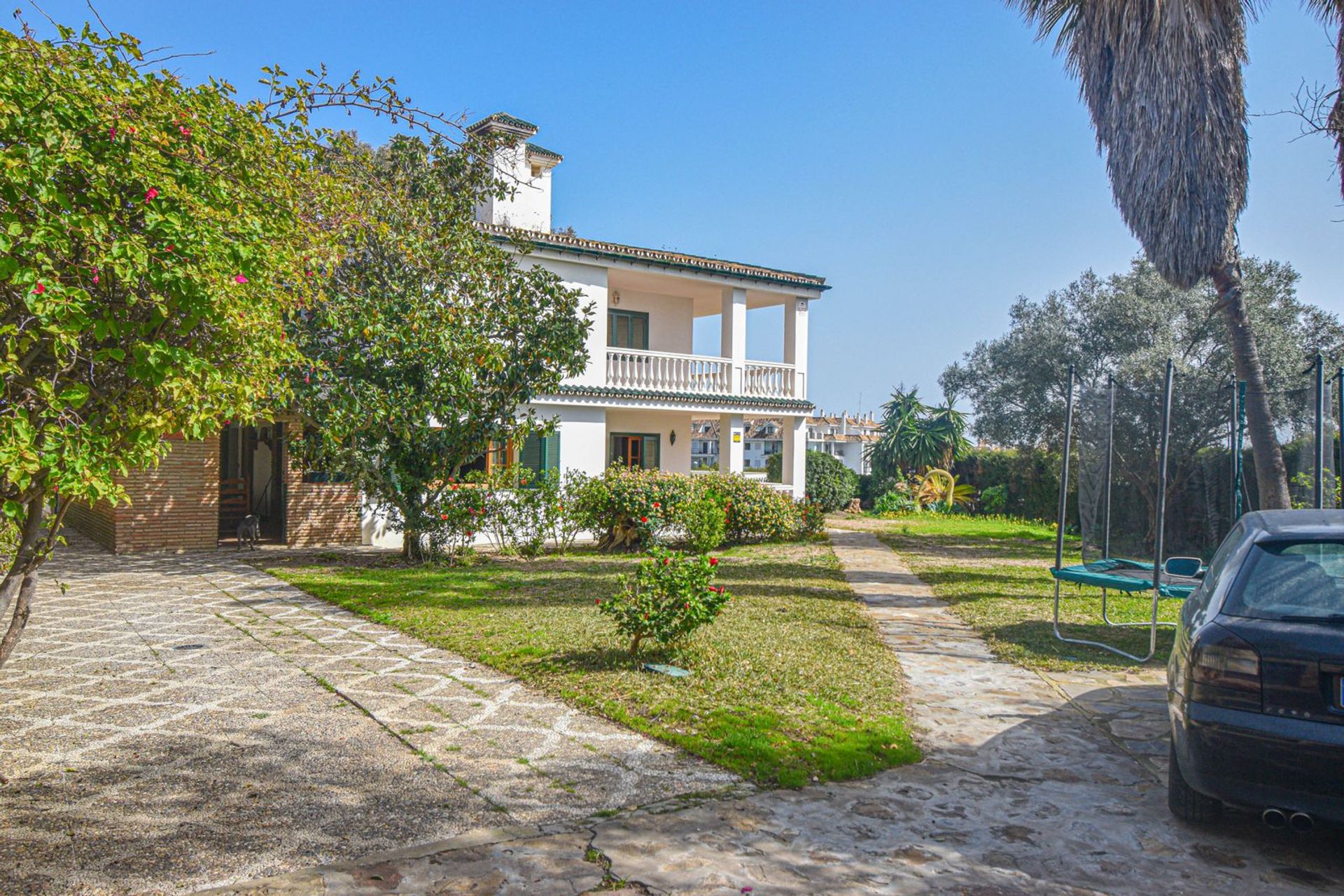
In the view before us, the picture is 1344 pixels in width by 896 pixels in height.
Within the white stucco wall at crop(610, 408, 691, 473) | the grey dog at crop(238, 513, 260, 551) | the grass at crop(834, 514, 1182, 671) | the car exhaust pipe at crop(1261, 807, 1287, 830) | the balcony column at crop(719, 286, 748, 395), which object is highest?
the balcony column at crop(719, 286, 748, 395)

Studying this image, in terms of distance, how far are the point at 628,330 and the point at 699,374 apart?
7.48 ft

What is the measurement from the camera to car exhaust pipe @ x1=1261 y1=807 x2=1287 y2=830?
3682 millimetres

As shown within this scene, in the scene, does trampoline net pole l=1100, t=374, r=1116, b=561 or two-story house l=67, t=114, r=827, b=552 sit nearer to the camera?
trampoline net pole l=1100, t=374, r=1116, b=561

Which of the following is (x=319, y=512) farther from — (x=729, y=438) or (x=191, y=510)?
(x=729, y=438)

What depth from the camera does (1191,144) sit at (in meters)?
12.2

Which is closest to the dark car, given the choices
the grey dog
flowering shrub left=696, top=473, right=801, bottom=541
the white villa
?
flowering shrub left=696, top=473, right=801, bottom=541

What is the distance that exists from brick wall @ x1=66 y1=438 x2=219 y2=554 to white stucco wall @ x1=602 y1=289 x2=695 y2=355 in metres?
10.3

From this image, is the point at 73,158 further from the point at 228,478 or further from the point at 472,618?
the point at 228,478

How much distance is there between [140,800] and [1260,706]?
17.4 feet

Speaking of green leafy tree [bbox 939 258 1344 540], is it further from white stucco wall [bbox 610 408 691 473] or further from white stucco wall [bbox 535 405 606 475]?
white stucco wall [bbox 535 405 606 475]

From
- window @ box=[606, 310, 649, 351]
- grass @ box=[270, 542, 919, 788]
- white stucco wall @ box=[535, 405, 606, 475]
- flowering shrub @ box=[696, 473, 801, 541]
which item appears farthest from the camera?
window @ box=[606, 310, 649, 351]

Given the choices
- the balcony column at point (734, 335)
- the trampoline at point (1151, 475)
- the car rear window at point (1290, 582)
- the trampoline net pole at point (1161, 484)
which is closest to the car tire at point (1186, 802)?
the car rear window at point (1290, 582)

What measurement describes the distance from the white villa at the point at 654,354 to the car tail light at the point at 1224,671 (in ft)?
48.5

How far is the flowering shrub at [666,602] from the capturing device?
7109 mm
